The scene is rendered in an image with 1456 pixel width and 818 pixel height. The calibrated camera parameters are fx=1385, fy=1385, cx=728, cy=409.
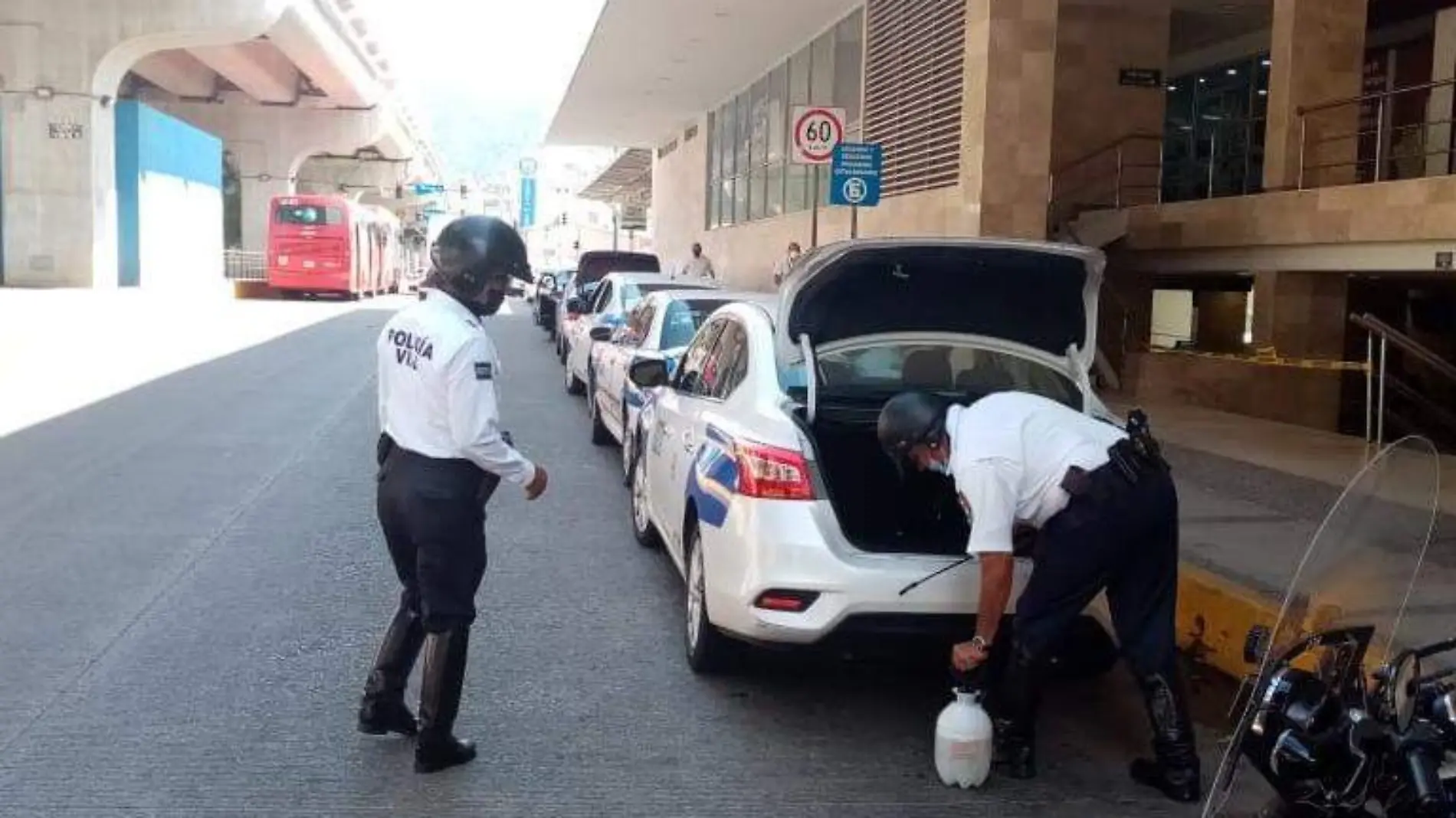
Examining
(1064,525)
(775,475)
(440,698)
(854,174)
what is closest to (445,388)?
(440,698)

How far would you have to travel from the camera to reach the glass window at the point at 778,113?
28.6 meters

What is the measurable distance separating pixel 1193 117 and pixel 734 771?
25504mm

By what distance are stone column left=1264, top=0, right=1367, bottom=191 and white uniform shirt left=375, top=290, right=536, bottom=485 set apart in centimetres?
1318

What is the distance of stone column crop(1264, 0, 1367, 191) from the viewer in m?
15.4

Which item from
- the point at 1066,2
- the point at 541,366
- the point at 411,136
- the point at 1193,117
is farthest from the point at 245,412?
the point at 411,136

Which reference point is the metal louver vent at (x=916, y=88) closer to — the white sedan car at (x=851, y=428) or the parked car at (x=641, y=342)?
the parked car at (x=641, y=342)

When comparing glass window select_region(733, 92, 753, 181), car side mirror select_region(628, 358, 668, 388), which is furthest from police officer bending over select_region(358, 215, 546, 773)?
glass window select_region(733, 92, 753, 181)

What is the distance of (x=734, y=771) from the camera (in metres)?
4.76

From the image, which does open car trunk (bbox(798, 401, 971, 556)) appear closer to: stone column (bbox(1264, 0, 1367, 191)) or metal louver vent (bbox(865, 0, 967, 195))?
stone column (bbox(1264, 0, 1367, 191))

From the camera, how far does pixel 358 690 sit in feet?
18.0

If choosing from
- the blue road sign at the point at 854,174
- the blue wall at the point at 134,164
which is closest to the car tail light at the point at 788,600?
the blue road sign at the point at 854,174

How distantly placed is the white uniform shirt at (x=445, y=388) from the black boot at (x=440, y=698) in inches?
22.8

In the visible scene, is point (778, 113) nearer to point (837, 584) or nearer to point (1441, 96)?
point (1441, 96)

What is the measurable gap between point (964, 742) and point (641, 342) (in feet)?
23.2
